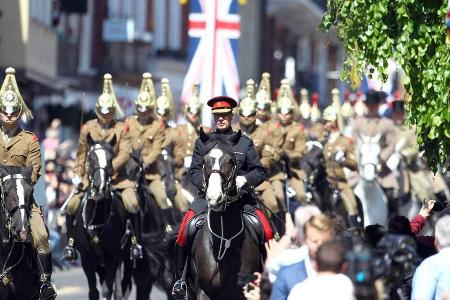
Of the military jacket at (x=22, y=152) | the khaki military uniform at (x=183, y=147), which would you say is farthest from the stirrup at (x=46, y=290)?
the khaki military uniform at (x=183, y=147)

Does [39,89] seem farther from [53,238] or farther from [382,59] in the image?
[382,59]

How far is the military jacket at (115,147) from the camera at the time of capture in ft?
77.7

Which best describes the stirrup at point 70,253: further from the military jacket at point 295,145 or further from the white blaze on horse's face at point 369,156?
the white blaze on horse's face at point 369,156

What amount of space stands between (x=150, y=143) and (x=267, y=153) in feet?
4.97

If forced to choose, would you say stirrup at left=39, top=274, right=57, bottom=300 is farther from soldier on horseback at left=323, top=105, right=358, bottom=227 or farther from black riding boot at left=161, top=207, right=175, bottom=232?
soldier on horseback at left=323, top=105, right=358, bottom=227

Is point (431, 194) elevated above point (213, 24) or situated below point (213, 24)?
below

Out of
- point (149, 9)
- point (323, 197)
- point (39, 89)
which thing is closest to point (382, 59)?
point (323, 197)

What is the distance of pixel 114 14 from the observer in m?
62.5

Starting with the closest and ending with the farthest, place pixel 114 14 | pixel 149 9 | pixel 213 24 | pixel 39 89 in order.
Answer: pixel 213 24 < pixel 39 89 < pixel 114 14 < pixel 149 9

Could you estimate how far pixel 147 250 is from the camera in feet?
80.1

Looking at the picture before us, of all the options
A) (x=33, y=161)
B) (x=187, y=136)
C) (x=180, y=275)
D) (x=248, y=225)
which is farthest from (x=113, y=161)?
(x=248, y=225)

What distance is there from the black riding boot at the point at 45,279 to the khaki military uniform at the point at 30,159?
0.22 ft

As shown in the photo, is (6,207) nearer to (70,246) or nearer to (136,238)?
(70,246)

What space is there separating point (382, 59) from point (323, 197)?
12.0 meters
